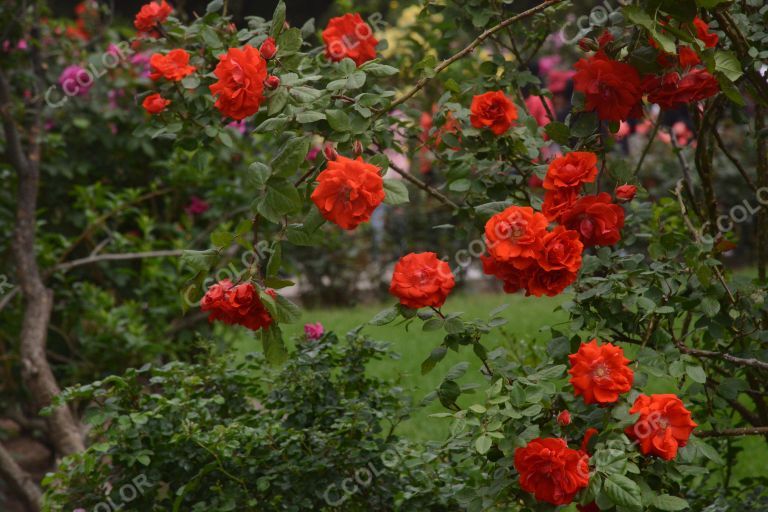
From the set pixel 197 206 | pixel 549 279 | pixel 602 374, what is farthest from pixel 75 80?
pixel 602 374

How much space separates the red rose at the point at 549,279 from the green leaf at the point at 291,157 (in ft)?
1.46

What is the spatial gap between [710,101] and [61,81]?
3062 millimetres

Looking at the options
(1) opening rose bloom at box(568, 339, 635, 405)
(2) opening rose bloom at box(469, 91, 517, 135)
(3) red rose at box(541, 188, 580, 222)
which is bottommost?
(1) opening rose bloom at box(568, 339, 635, 405)

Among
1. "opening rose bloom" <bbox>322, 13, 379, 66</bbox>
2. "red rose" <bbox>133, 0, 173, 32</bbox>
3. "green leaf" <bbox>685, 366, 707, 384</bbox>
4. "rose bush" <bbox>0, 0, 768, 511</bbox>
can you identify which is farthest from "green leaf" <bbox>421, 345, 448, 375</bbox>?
"red rose" <bbox>133, 0, 173, 32</bbox>

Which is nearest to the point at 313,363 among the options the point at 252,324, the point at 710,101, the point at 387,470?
the point at 387,470

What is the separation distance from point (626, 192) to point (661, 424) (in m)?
0.46

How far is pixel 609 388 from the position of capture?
5.46 ft

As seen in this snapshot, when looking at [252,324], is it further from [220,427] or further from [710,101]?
[710,101]

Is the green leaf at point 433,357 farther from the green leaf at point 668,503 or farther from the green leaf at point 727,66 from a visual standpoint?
the green leaf at point 727,66

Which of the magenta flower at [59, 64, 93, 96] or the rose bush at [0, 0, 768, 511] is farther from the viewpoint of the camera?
the magenta flower at [59, 64, 93, 96]

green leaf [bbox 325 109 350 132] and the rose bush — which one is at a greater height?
green leaf [bbox 325 109 350 132]

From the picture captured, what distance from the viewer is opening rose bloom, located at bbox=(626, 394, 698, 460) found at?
5.48 ft

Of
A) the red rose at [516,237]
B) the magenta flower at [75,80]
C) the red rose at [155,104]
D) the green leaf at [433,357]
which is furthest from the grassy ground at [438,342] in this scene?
the magenta flower at [75,80]

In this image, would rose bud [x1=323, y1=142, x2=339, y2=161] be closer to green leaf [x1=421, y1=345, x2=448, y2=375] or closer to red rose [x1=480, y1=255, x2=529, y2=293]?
red rose [x1=480, y1=255, x2=529, y2=293]
